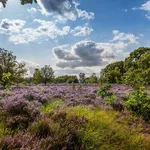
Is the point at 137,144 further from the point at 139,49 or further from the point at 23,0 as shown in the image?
the point at 139,49

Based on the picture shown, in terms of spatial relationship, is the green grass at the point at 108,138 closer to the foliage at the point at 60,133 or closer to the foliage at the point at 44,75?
the foliage at the point at 60,133

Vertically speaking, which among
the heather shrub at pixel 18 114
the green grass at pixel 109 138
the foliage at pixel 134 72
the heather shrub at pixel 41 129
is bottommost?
the green grass at pixel 109 138

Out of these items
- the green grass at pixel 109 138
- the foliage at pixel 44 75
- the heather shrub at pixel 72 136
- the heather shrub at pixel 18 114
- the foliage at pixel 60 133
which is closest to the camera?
the heather shrub at pixel 72 136

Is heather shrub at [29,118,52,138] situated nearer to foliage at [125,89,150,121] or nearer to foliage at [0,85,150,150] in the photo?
foliage at [0,85,150,150]

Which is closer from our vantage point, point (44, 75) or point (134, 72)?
point (134, 72)

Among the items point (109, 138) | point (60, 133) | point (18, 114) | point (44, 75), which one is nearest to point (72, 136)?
point (60, 133)

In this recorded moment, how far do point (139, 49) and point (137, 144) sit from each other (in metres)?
35.3


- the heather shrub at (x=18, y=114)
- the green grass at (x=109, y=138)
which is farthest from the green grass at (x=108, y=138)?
the heather shrub at (x=18, y=114)

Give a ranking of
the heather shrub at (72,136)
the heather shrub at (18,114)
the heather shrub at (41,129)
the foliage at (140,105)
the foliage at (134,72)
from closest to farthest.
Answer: the heather shrub at (72,136) → the heather shrub at (41,129) → the heather shrub at (18,114) → the foliage at (140,105) → the foliage at (134,72)

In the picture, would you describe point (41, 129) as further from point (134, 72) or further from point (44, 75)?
point (44, 75)

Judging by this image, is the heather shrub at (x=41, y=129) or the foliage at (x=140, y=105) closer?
the heather shrub at (x=41, y=129)

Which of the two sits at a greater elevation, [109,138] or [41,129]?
[41,129]

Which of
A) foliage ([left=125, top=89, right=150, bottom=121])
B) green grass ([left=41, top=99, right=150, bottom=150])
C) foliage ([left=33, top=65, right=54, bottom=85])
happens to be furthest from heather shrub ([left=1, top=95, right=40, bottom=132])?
foliage ([left=33, top=65, right=54, bottom=85])

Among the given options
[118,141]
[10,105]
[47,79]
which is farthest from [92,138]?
[47,79]
